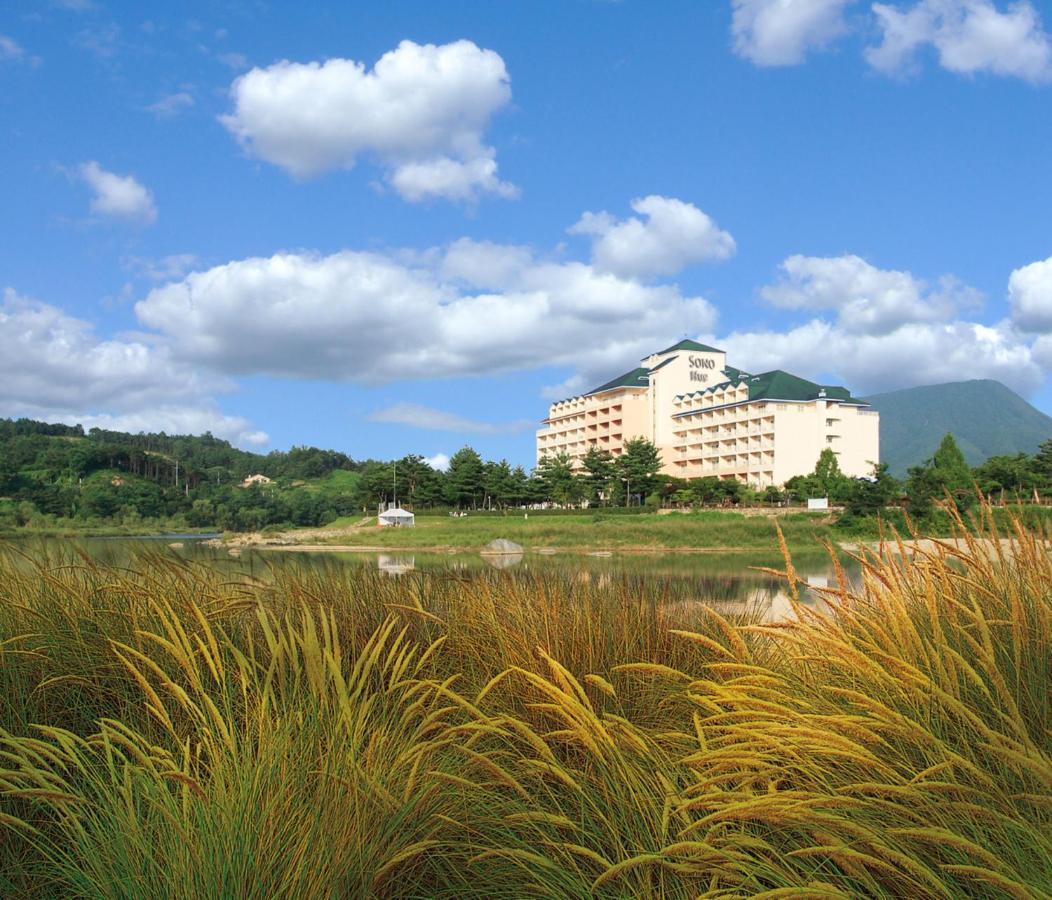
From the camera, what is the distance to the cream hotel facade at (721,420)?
59438mm

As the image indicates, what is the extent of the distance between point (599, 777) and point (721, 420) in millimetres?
64224

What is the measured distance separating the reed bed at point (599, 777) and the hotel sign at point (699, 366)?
231 ft

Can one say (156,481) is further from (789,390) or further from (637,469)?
(789,390)

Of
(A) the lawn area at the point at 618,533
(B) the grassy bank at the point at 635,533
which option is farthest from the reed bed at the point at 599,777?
(A) the lawn area at the point at 618,533

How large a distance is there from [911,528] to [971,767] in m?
1.48

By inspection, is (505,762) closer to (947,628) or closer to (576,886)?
(576,886)

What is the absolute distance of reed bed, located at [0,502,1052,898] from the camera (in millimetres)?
1544

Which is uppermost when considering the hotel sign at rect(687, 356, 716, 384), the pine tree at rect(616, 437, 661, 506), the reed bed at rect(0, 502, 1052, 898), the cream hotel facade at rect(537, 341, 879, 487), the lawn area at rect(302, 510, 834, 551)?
the hotel sign at rect(687, 356, 716, 384)

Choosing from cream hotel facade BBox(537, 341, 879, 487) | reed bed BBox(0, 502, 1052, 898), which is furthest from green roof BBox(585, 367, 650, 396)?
reed bed BBox(0, 502, 1052, 898)

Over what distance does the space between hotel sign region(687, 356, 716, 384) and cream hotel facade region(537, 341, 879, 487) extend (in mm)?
84

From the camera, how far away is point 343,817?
5.73 ft

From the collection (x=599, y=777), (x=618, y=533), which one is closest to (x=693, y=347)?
(x=618, y=533)

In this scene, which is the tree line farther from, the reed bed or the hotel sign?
the reed bed

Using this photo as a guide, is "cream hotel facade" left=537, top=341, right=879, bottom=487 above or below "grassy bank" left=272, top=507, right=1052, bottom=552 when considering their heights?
above
